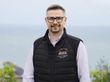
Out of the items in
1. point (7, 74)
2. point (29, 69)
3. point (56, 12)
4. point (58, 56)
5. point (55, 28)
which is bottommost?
point (7, 74)

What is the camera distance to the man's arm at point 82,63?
449cm

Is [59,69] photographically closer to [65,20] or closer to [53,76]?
[53,76]

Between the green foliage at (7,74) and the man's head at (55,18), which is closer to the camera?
the man's head at (55,18)

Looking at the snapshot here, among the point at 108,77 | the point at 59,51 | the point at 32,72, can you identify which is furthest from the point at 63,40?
the point at 108,77

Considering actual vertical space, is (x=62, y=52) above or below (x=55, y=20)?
below

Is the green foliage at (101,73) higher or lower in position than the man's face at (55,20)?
lower

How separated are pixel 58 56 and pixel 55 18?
0.34 m

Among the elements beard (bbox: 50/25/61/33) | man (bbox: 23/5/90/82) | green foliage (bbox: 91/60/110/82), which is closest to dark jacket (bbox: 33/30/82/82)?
man (bbox: 23/5/90/82)

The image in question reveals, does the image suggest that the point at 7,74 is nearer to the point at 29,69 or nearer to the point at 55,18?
the point at 29,69

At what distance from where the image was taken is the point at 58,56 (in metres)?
4.51

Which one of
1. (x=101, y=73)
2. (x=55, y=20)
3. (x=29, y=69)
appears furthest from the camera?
(x=101, y=73)

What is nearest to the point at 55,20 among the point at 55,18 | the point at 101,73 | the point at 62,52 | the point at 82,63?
the point at 55,18

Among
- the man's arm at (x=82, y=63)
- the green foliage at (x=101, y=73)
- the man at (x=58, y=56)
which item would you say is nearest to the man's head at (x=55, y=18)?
the man at (x=58, y=56)

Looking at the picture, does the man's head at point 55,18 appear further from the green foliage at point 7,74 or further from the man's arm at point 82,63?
the green foliage at point 7,74
